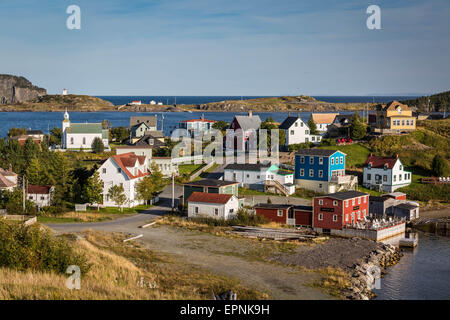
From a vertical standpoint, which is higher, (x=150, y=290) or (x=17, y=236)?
(x=17, y=236)

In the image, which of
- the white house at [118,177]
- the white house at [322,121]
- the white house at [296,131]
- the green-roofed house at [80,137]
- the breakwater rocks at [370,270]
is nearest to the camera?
the breakwater rocks at [370,270]

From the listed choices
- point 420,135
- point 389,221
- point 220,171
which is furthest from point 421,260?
point 420,135

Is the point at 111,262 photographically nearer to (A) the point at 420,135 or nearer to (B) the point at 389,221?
(B) the point at 389,221

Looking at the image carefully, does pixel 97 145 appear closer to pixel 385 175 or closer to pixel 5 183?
pixel 5 183

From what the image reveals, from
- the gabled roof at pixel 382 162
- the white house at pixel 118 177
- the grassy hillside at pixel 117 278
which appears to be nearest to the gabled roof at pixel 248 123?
the gabled roof at pixel 382 162

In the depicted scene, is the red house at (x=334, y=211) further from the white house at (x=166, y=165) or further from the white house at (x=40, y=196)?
the white house at (x=166, y=165)

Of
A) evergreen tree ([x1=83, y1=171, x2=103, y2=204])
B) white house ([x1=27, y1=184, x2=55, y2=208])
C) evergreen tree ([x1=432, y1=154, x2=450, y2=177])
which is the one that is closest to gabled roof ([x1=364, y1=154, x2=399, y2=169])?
evergreen tree ([x1=432, y1=154, x2=450, y2=177])

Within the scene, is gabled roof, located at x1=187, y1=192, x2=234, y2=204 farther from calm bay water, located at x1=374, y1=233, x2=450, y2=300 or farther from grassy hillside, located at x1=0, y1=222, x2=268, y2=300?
calm bay water, located at x1=374, y1=233, x2=450, y2=300

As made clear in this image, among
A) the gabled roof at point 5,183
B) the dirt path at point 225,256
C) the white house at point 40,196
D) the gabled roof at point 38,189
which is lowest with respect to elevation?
the dirt path at point 225,256
